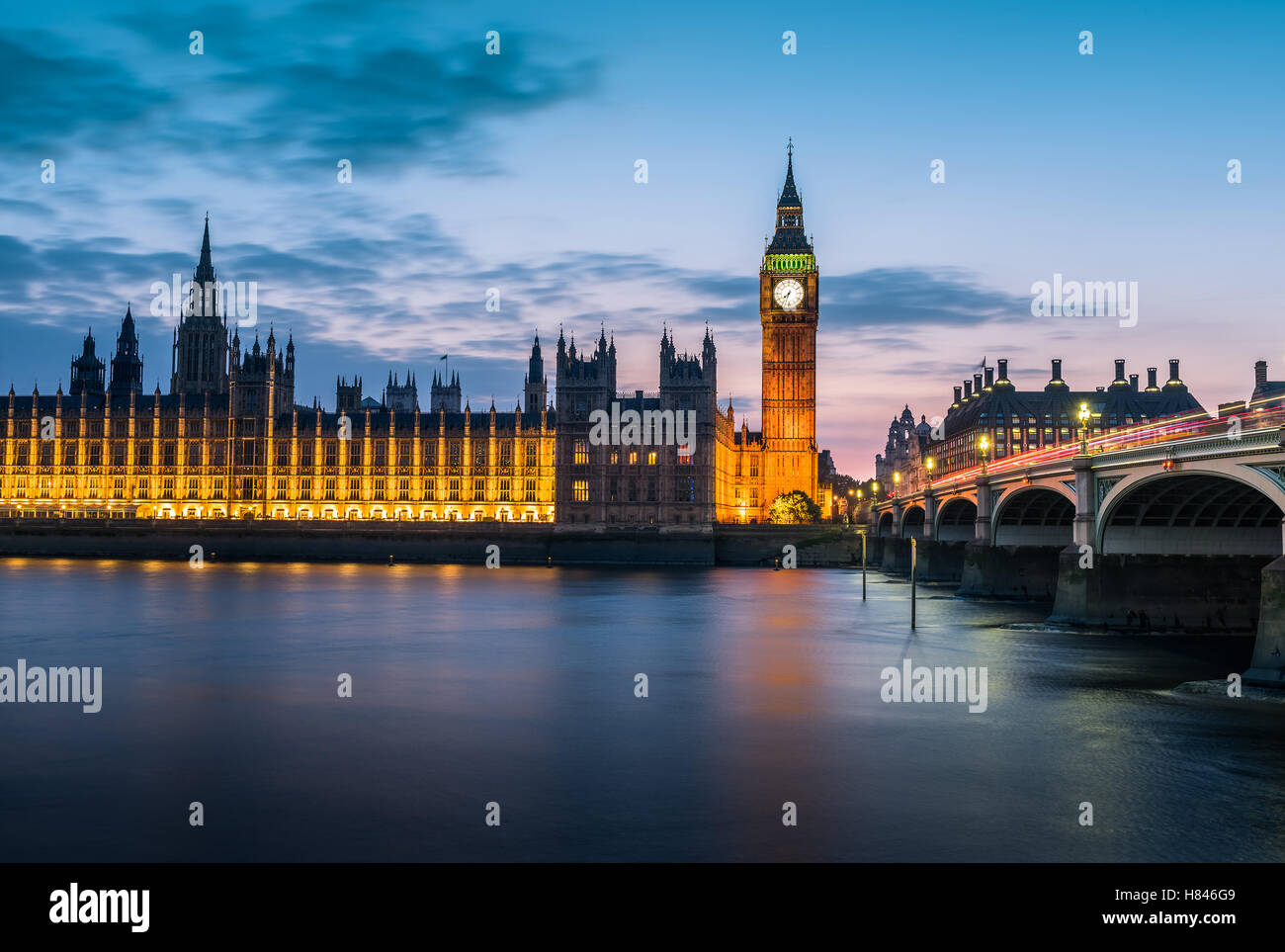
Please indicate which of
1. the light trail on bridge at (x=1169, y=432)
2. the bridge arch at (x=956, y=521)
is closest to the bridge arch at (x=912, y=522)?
the bridge arch at (x=956, y=521)

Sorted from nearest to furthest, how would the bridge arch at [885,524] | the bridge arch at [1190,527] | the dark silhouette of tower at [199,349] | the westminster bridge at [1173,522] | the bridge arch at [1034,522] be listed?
the westminster bridge at [1173,522] < the bridge arch at [1190,527] < the bridge arch at [1034,522] < the bridge arch at [885,524] < the dark silhouette of tower at [199,349]

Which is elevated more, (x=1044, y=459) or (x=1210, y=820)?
(x=1044, y=459)

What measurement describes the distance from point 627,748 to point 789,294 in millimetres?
131143

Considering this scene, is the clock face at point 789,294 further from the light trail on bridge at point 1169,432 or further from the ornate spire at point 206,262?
A: the light trail on bridge at point 1169,432

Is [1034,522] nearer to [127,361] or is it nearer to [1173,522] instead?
[1173,522]

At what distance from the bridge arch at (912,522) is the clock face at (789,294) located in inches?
2282

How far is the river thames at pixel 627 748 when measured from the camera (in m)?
14.7

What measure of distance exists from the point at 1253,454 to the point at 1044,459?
18.5 metres

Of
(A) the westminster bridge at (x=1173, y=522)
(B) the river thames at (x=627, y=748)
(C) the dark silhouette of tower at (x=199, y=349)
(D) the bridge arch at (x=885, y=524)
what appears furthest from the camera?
(C) the dark silhouette of tower at (x=199, y=349)

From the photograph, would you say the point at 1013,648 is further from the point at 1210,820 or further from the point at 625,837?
the point at 625,837

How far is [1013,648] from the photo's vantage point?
3547 centimetres

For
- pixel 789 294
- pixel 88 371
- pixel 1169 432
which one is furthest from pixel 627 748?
pixel 88 371
